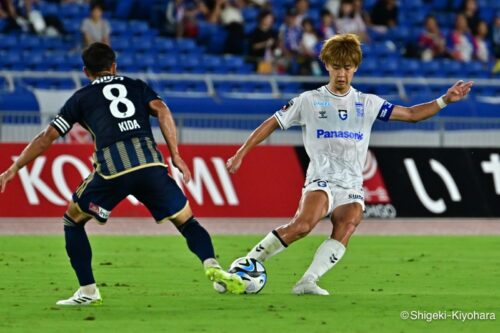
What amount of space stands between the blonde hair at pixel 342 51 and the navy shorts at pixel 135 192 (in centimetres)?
169

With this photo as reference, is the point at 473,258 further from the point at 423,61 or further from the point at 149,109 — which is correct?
the point at 423,61

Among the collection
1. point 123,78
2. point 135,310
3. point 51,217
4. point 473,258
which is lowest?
point 51,217

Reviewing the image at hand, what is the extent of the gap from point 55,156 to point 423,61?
426 inches

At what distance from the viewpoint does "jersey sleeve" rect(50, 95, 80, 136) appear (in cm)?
1009

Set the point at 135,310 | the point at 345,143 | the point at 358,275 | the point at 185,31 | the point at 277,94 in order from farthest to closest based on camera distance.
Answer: the point at 185,31 < the point at 277,94 < the point at 358,275 < the point at 345,143 < the point at 135,310

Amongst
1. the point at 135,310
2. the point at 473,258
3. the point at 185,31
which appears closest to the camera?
the point at 135,310

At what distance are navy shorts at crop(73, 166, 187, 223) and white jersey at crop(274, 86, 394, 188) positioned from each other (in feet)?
4.54

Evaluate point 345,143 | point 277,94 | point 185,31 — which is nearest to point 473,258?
point 345,143

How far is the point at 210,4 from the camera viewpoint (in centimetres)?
2762

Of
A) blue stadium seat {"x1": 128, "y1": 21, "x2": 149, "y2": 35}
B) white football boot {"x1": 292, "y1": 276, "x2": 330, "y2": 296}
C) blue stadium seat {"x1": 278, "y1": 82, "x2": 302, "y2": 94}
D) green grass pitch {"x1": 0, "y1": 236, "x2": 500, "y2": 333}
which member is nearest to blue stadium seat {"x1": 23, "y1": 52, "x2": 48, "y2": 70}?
blue stadium seat {"x1": 128, "y1": 21, "x2": 149, "y2": 35}

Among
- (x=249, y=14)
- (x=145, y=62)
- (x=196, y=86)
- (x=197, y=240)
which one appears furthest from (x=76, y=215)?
(x=249, y=14)

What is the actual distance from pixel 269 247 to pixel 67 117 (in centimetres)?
204

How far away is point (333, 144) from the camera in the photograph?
1095cm

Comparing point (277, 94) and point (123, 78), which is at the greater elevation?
point (123, 78)
